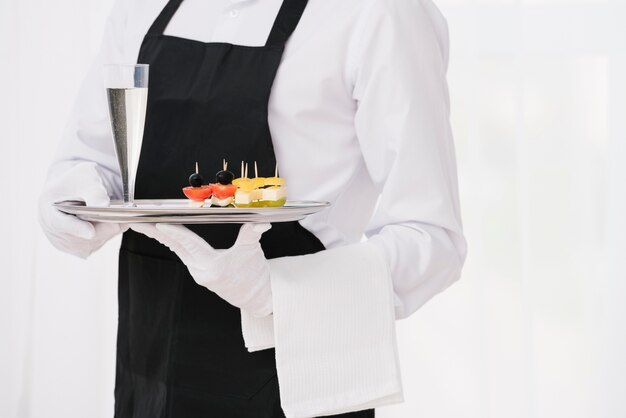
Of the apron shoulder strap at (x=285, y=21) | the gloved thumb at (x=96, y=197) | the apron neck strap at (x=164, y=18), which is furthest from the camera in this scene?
the apron neck strap at (x=164, y=18)

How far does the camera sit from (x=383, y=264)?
1096 millimetres

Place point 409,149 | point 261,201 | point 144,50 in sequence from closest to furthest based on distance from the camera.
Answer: point 261,201
point 409,149
point 144,50

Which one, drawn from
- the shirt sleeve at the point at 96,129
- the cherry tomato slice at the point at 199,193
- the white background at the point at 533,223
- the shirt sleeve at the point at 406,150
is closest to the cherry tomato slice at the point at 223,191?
the cherry tomato slice at the point at 199,193

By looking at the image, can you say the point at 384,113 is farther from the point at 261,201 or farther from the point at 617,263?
the point at 617,263

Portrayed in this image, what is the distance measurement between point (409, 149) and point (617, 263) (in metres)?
1.40

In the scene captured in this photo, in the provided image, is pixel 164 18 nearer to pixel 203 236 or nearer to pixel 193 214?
pixel 203 236

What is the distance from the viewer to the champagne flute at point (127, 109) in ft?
3.50

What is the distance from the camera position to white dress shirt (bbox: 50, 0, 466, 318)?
1151 millimetres

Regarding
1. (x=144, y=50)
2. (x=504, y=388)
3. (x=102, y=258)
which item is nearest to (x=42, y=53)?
(x=102, y=258)

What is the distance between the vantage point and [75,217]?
46.0 inches

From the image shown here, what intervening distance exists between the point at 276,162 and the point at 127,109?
0.78 ft

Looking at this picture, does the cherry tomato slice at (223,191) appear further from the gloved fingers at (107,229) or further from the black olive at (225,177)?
the gloved fingers at (107,229)

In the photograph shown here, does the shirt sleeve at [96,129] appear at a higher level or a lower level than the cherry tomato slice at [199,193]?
higher

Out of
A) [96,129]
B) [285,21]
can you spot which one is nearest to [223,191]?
[285,21]
